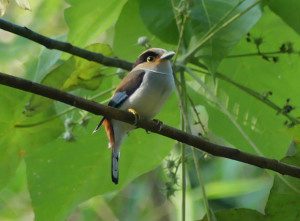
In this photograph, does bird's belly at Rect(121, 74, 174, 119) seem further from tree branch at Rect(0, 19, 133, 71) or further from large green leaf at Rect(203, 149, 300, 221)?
large green leaf at Rect(203, 149, 300, 221)

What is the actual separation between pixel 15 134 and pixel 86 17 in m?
0.45

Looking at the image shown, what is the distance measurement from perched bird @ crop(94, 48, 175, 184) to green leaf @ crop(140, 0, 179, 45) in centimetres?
8

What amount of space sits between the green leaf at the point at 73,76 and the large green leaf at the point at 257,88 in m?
0.44

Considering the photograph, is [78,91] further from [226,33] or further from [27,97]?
[226,33]

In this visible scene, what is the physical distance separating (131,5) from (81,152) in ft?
1.76

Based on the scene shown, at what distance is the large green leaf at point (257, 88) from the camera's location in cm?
177

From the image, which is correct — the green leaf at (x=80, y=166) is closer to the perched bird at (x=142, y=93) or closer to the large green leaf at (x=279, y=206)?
the perched bird at (x=142, y=93)

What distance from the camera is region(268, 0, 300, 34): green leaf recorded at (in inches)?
61.2

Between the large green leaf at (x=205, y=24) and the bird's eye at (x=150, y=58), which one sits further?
the bird's eye at (x=150, y=58)

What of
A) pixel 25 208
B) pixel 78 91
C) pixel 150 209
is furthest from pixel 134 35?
pixel 150 209

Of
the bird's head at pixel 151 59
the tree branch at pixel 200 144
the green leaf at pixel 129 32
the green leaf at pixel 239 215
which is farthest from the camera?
the green leaf at pixel 129 32

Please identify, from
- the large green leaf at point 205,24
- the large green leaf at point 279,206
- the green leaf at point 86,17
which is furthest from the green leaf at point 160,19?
the large green leaf at point 279,206

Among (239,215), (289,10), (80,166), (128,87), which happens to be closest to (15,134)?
(80,166)

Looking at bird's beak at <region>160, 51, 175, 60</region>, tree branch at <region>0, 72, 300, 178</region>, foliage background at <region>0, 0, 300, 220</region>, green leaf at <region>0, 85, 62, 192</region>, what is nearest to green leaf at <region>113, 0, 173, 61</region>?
foliage background at <region>0, 0, 300, 220</region>
